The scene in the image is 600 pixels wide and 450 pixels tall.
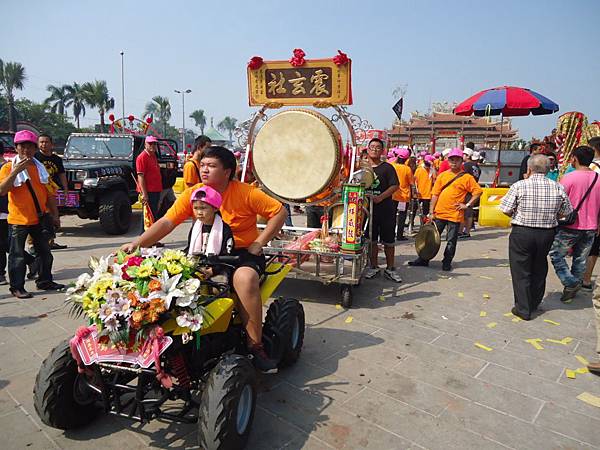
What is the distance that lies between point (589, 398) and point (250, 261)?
8.41 feet

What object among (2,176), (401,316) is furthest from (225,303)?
(2,176)

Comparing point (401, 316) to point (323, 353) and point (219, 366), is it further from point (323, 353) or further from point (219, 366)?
point (219, 366)

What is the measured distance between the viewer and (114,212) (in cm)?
785

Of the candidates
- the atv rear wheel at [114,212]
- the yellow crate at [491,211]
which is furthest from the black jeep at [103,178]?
the yellow crate at [491,211]

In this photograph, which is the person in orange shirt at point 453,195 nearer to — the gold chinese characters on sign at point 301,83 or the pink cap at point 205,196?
the gold chinese characters on sign at point 301,83

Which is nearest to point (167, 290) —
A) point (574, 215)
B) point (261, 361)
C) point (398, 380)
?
point (261, 361)

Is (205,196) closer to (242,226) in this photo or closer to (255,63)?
(242,226)

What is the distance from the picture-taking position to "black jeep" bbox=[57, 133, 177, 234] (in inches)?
303

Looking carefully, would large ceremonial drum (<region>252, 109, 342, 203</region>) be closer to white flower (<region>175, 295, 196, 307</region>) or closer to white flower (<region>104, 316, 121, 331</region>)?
white flower (<region>175, 295, 196, 307</region>)

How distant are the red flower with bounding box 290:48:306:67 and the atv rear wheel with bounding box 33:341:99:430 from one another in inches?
155

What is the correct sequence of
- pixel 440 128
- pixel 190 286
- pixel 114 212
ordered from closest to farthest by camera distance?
pixel 190 286
pixel 114 212
pixel 440 128

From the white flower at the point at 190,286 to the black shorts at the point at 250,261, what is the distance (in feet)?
1.80

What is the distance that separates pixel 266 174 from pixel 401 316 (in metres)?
2.41

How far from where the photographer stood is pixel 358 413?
2.59 metres
